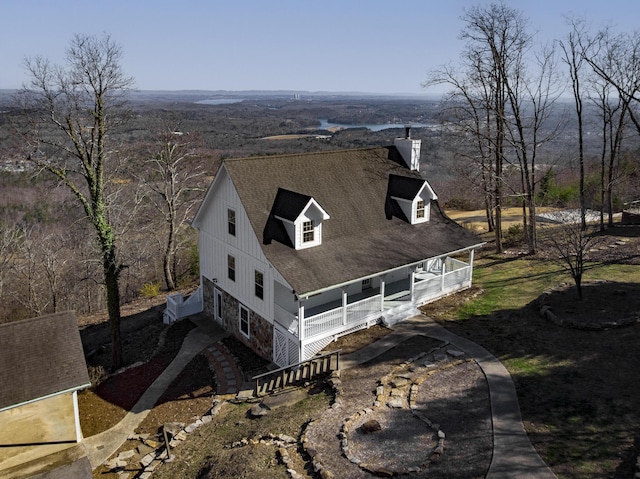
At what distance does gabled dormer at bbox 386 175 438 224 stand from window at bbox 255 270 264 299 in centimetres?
714

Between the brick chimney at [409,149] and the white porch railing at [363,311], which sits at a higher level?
the brick chimney at [409,149]

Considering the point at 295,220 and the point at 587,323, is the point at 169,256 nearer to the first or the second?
the point at 295,220

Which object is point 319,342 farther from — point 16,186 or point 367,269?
point 16,186

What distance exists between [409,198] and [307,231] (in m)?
6.22

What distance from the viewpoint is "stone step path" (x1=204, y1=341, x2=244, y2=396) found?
61.9ft

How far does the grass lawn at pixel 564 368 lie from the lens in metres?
12.3

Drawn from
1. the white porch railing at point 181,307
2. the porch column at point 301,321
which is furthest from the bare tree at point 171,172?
the porch column at point 301,321

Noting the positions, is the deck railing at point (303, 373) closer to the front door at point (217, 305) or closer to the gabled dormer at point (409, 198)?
the front door at point (217, 305)

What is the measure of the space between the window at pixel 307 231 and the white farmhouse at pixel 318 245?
0.13ft

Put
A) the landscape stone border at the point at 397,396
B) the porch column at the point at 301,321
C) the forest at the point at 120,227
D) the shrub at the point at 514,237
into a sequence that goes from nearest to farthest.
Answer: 1. the landscape stone border at the point at 397,396
2. the porch column at the point at 301,321
3. the forest at the point at 120,227
4. the shrub at the point at 514,237

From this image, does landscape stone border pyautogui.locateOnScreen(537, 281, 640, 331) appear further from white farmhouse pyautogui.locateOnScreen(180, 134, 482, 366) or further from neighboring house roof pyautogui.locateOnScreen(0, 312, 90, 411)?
neighboring house roof pyautogui.locateOnScreen(0, 312, 90, 411)

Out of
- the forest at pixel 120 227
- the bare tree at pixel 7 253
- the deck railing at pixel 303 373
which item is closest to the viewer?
the deck railing at pixel 303 373

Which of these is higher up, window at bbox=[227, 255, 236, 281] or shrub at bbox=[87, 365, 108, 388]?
window at bbox=[227, 255, 236, 281]

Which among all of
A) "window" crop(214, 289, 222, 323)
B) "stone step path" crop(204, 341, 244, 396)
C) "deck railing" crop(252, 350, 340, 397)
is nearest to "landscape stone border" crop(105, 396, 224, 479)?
"stone step path" crop(204, 341, 244, 396)
